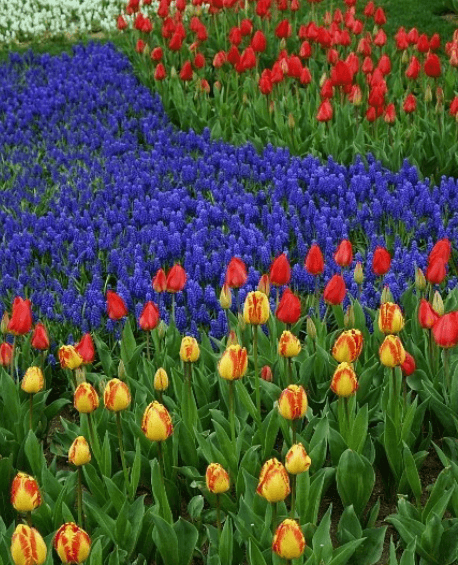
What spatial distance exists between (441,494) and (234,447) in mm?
718

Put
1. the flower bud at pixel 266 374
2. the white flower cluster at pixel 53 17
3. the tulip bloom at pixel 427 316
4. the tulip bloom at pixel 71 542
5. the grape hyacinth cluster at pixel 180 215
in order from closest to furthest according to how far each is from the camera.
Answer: the tulip bloom at pixel 71 542, the tulip bloom at pixel 427 316, the flower bud at pixel 266 374, the grape hyacinth cluster at pixel 180 215, the white flower cluster at pixel 53 17

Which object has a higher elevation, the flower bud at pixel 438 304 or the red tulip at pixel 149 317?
the red tulip at pixel 149 317

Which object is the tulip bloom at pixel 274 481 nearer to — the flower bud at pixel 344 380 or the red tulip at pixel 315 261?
the flower bud at pixel 344 380

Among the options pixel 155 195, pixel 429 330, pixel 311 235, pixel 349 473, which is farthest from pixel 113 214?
pixel 349 473

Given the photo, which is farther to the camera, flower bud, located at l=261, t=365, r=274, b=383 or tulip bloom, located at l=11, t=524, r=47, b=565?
flower bud, located at l=261, t=365, r=274, b=383

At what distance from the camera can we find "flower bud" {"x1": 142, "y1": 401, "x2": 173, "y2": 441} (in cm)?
272

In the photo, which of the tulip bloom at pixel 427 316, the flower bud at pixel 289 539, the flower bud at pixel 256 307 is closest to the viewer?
the flower bud at pixel 289 539

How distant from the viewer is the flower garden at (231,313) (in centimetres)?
305

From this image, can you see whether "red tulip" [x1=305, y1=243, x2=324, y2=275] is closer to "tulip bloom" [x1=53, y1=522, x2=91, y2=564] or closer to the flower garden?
the flower garden

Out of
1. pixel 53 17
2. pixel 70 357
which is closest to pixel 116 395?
pixel 70 357

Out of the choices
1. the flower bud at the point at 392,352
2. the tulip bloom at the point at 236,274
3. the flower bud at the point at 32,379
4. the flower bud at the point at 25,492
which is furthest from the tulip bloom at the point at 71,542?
the tulip bloom at the point at 236,274

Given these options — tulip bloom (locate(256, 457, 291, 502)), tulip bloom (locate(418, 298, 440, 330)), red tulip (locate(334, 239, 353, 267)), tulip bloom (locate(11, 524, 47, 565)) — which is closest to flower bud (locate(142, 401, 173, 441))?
tulip bloom (locate(256, 457, 291, 502))

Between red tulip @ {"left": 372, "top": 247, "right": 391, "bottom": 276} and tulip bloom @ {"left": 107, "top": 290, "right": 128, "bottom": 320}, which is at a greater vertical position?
tulip bloom @ {"left": 107, "top": 290, "right": 128, "bottom": 320}

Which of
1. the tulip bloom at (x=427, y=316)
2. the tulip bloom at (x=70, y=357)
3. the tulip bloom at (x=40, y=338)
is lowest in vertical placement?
the tulip bloom at (x=427, y=316)
